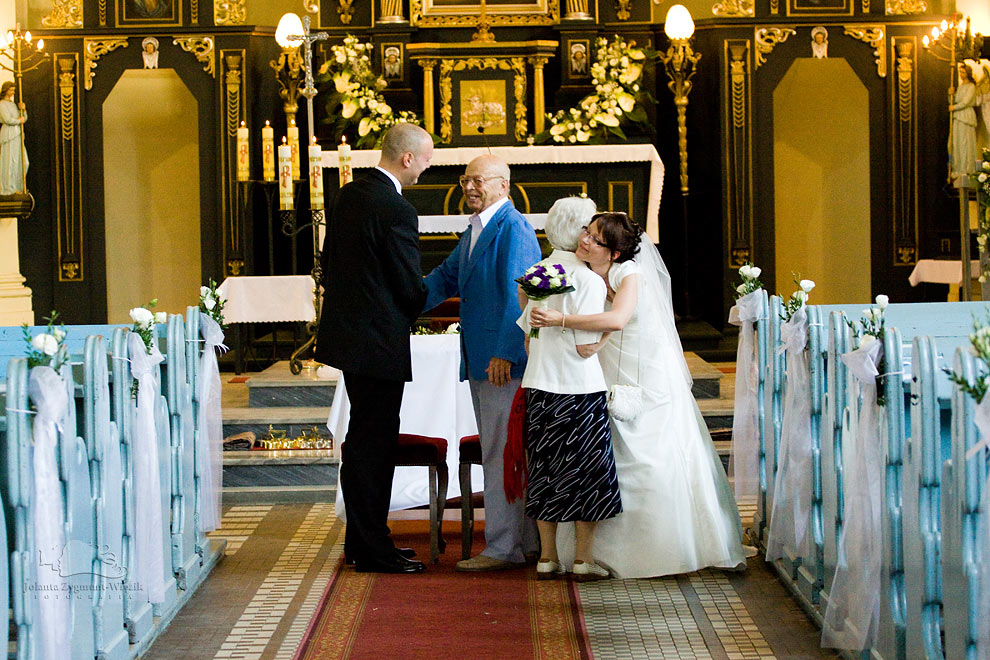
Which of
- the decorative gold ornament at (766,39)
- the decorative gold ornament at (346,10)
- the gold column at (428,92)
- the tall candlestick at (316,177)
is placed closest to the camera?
the tall candlestick at (316,177)

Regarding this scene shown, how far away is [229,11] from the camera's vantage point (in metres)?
10.4

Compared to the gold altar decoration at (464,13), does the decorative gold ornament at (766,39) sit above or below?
below

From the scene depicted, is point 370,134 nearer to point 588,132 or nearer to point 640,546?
point 588,132

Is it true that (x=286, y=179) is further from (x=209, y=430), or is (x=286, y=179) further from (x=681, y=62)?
(x=681, y=62)

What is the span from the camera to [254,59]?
10430 mm

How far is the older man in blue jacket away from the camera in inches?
188

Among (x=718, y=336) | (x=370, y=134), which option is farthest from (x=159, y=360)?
(x=718, y=336)

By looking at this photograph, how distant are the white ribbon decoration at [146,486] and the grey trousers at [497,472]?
4.19 feet

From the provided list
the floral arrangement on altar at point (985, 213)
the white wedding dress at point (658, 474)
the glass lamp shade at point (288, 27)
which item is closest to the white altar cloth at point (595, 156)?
the glass lamp shade at point (288, 27)

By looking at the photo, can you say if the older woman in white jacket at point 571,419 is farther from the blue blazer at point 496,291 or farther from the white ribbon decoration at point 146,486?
the white ribbon decoration at point 146,486

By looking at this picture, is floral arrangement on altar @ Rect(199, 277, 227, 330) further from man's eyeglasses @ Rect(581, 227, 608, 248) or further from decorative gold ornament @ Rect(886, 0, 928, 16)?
decorative gold ornament @ Rect(886, 0, 928, 16)

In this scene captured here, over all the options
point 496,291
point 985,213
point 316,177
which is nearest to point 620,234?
point 496,291

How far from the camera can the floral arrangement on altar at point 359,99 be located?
9703mm

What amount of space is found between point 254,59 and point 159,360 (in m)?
6.66
